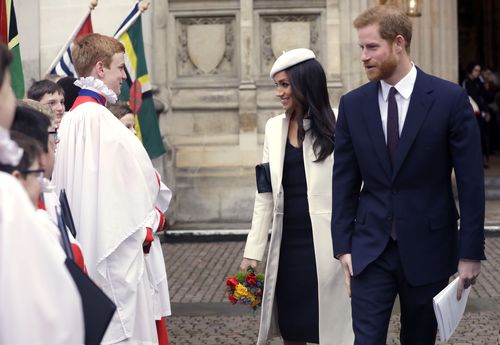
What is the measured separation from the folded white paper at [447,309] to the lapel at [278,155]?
1.26 metres

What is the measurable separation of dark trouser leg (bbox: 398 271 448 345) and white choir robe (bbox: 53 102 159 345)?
54.8 inches

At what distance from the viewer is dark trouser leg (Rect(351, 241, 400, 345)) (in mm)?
5098

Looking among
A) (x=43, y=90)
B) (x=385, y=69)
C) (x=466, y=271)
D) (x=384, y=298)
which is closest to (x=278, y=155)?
(x=385, y=69)

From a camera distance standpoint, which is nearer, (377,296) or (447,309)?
(447,309)

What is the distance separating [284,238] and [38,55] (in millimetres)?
8347

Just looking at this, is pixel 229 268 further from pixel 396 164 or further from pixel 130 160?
pixel 396 164

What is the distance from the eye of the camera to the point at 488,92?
65.4 ft

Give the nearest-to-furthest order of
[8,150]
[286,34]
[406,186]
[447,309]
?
[8,150]
[447,309]
[406,186]
[286,34]

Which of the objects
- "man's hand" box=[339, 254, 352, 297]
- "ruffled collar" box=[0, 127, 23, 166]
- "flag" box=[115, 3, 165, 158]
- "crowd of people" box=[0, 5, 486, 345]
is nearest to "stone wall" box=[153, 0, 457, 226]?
"flag" box=[115, 3, 165, 158]

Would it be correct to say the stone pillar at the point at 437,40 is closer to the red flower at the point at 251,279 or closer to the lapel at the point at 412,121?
the red flower at the point at 251,279

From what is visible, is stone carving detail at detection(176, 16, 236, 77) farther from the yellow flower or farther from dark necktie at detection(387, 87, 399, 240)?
dark necktie at detection(387, 87, 399, 240)

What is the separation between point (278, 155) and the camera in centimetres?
602

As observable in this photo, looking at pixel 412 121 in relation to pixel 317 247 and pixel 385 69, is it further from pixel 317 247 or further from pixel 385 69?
pixel 317 247

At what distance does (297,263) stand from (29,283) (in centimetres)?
337
